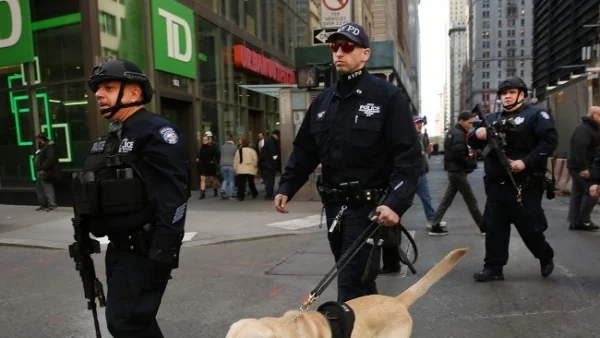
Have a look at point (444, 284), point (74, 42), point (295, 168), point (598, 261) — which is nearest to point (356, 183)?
point (295, 168)

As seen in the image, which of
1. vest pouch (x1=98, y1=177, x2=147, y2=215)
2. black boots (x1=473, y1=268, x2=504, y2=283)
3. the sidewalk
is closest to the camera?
vest pouch (x1=98, y1=177, x2=147, y2=215)

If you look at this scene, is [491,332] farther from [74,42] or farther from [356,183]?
[74,42]

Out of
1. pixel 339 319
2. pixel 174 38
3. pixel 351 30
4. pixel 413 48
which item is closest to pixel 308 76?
pixel 174 38

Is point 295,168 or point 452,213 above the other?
point 295,168

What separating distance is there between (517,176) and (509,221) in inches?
18.0

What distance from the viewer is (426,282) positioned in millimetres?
2705

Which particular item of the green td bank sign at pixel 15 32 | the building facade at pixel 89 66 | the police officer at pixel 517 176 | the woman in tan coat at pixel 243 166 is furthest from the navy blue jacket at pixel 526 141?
the green td bank sign at pixel 15 32

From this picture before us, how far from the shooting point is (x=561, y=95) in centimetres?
1338

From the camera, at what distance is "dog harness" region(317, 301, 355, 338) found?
2.15 m

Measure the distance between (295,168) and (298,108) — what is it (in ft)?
28.5

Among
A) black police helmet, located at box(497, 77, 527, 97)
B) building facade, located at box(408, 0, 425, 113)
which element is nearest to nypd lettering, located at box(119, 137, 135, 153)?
black police helmet, located at box(497, 77, 527, 97)

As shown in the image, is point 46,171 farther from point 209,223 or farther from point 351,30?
point 351,30

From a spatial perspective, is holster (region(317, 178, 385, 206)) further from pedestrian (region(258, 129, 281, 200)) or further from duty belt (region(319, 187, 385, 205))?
pedestrian (region(258, 129, 281, 200))

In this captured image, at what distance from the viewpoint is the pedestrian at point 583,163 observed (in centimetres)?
726
